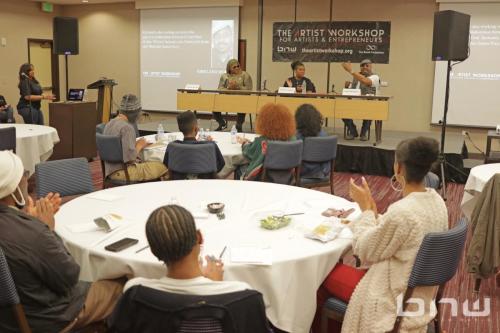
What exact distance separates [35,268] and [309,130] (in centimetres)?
372

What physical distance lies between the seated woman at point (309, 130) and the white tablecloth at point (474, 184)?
1476mm

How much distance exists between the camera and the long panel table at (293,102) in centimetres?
765

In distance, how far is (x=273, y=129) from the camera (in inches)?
190

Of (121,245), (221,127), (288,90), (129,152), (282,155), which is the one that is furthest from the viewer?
(221,127)

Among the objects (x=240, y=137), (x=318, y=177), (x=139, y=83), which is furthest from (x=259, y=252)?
(x=139, y=83)

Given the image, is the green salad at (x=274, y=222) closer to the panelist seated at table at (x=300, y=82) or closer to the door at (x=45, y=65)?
the panelist seated at table at (x=300, y=82)

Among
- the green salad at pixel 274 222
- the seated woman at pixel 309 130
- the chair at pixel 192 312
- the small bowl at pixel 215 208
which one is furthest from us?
the seated woman at pixel 309 130

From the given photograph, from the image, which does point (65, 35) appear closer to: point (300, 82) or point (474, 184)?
point (300, 82)

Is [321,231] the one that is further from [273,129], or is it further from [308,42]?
[308,42]

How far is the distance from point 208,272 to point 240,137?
385 cm

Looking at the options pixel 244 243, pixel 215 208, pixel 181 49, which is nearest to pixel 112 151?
pixel 215 208

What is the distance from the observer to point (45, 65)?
12805 mm

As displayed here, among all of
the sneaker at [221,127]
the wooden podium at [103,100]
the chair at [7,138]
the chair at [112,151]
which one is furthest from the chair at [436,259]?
the wooden podium at [103,100]

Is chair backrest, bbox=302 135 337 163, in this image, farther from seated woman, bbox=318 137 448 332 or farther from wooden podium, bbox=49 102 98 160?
wooden podium, bbox=49 102 98 160
